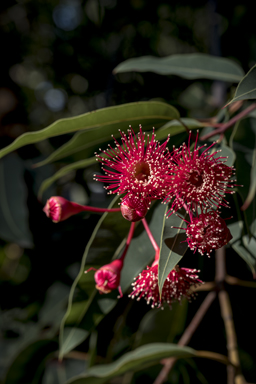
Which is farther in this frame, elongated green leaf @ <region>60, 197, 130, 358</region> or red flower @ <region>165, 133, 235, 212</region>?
elongated green leaf @ <region>60, 197, 130, 358</region>

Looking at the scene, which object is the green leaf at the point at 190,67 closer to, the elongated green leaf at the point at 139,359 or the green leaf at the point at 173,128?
the green leaf at the point at 173,128

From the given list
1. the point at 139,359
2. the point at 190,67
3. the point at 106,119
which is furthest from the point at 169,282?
the point at 190,67

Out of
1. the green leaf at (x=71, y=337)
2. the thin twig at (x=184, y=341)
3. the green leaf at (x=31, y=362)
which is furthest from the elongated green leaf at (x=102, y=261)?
the green leaf at (x=31, y=362)

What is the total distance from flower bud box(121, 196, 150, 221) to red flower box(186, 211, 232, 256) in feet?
0.34

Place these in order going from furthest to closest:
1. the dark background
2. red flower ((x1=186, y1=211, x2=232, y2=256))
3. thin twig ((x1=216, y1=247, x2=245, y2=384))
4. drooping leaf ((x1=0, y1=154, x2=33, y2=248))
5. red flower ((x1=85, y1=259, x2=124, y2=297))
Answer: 1. the dark background
2. drooping leaf ((x1=0, y1=154, x2=33, y2=248))
3. thin twig ((x1=216, y1=247, x2=245, y2=384))
4. red flower ((x1=85, y1=259, x2=124, y2=297))
5. red flower ((x1=186, y1=211, x2=232, y2=256))

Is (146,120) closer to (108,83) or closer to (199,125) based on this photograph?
(199,125)

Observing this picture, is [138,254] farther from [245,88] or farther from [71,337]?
[245,88]

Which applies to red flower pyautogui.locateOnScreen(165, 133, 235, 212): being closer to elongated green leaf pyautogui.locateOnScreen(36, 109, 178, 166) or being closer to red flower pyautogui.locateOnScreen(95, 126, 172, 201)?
red flower pyautogui.locateOnScreen(95, 126, 172, 201)

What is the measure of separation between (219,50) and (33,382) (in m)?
1.81

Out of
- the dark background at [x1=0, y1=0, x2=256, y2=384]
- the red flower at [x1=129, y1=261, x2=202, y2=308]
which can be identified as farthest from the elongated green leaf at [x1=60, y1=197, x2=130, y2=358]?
the dark background at [x1=0, y1=0, x2=256, y2=384]

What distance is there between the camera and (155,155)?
2.62 feet

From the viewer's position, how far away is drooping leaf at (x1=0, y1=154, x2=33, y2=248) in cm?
139

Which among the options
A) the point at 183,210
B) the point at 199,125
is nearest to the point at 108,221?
the point at 183,210

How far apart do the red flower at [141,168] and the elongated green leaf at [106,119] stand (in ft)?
0.20
